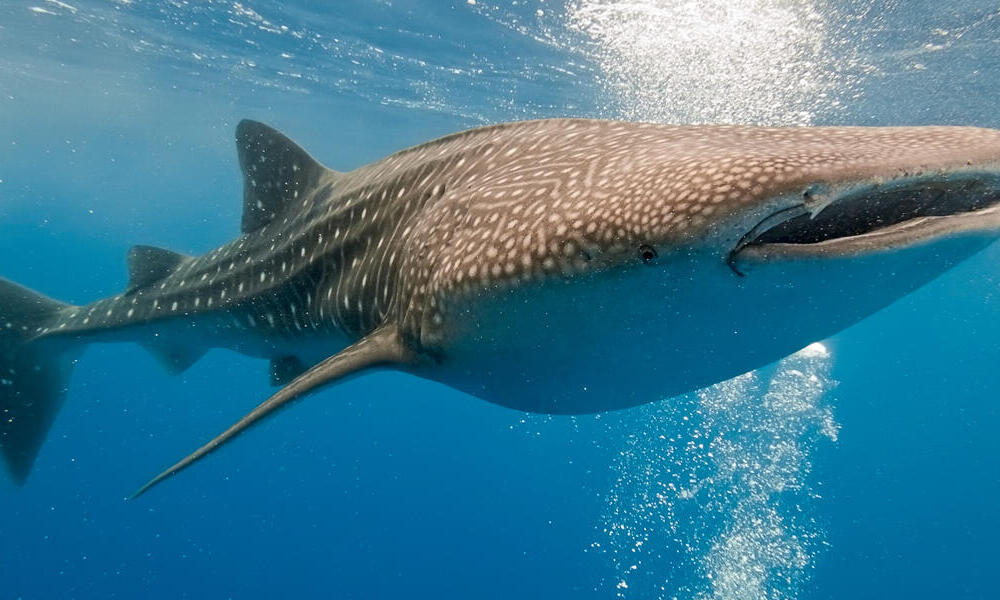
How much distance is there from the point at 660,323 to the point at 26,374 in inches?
259

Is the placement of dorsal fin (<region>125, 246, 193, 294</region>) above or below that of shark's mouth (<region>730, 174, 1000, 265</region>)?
below

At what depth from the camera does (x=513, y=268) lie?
2.53 meters

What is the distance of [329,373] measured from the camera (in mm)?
3246

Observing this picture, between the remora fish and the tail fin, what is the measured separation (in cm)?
258

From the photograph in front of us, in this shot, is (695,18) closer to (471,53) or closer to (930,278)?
(471,53)

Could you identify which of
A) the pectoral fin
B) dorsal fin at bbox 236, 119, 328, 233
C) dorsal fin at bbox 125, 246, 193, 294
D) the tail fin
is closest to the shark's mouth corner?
the pectoral fin

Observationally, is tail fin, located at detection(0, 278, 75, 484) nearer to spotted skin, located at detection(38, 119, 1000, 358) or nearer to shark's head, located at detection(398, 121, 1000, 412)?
spotted skin, located at detection(38, 119, 1000, 358)

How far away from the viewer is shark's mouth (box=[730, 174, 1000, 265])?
163cm

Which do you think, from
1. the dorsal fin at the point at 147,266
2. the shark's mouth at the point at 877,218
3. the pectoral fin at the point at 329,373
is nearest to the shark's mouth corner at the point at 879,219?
the shark's mouth at the point at 877,218

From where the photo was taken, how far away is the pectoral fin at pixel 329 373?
123 inches

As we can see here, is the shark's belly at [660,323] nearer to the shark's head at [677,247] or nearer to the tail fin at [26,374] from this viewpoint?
the shark's head at [677,247]

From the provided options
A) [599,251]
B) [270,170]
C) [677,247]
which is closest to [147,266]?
[270,170]

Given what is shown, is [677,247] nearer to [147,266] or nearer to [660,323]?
[660,323]

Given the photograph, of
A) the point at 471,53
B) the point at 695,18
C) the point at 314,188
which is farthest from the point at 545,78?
the point at 314,188
